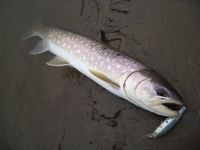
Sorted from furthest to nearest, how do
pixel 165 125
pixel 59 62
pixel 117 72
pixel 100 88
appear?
pixel 59 62
pixel 100 88
pixel 117 72
pixel 165 125

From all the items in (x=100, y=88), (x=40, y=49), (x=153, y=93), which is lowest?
(x=100, y=88)

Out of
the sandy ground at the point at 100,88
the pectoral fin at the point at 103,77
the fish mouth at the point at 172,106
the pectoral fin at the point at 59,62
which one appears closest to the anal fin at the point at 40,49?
the sandy ground at the point at 100,88

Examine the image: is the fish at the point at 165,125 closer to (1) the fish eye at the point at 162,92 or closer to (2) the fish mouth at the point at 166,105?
(2) the fish mouth at the point at 166,105

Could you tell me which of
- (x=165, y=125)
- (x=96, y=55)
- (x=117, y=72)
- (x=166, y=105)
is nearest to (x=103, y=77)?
(x=117, y=72)

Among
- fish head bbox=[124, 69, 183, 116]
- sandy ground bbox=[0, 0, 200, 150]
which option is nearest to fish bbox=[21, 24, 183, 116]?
fish head bbox=[124, 69, 183, 116]

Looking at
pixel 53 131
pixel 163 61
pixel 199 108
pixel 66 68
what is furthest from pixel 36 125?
pixel 199 108

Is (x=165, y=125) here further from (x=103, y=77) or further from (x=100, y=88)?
(x=100, y=88)
